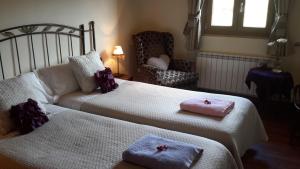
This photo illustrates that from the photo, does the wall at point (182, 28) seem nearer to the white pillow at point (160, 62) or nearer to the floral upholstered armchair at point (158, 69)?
the floral upholstered armchair at point (158, 69)

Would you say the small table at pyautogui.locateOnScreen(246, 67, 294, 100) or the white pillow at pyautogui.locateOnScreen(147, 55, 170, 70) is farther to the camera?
the white pillow at pyautogui.locateOnScreen(147, 55, 170, 70)

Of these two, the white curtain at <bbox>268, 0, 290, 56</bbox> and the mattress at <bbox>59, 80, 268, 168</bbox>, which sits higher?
the white curtain at <bbox>268, 0, 290, 56</bbox>

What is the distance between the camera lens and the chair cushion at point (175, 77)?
3917 millimetres

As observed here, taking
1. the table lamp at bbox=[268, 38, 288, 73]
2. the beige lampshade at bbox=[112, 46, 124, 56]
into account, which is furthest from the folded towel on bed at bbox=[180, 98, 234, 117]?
the beige lampshade at bbox=[112, 46, 124, 56]

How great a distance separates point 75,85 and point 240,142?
1813mm

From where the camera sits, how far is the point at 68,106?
285 cm

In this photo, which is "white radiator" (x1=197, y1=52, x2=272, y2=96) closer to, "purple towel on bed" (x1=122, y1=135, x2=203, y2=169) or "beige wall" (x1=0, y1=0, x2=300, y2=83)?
"beige wall" (x1=0, y1=0, x2=300, y2=83)

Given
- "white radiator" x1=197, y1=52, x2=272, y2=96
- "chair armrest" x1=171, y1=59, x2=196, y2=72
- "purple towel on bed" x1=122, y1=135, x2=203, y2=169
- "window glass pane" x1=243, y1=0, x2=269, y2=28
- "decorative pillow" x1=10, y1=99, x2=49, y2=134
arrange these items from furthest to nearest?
"chair armrest" x1=171, y1=59, x2=196, y2=72 → "white radiator" x1=197, y1=52, x2=272, y2=96 → "window glass pane" x1=243, y1=0, x2=269, y2=28 → "decorative pillow" x1=10, y1=99, x2=49, y2=134 → "purple towel on bed" x1=122, y1=135, x2=203, y2=169

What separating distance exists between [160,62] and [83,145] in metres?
2.57

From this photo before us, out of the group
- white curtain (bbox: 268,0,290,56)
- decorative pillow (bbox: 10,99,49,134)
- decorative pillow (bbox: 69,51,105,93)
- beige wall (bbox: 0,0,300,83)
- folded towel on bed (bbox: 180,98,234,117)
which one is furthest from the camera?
white curtain (bbox: 268,0,290,56)

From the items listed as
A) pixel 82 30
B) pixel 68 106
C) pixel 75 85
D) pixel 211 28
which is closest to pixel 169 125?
pixel 68 106

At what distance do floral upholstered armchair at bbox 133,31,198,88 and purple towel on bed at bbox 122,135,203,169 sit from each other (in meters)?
2.04

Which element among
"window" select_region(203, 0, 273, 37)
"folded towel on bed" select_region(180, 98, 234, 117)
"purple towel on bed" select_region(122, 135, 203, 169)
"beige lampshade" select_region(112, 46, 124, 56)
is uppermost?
"window" select_region(203, 0, 273, 37)

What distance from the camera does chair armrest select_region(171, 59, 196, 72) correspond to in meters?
4.45
